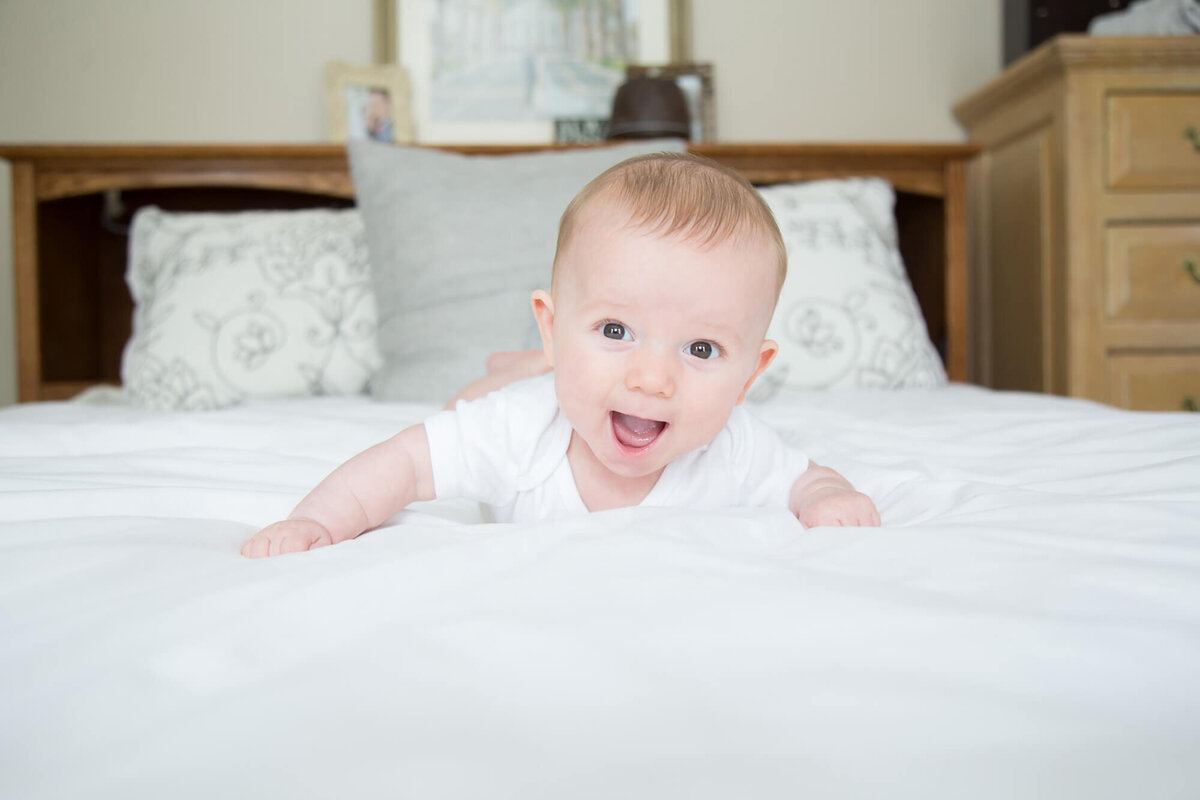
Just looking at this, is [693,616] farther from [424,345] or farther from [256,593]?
[424,345]

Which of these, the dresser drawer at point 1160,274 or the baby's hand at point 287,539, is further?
the dresser drawer at point 1160,274

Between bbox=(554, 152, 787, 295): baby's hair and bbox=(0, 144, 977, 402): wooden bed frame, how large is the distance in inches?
47.1

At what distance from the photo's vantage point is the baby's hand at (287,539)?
54 centimetres

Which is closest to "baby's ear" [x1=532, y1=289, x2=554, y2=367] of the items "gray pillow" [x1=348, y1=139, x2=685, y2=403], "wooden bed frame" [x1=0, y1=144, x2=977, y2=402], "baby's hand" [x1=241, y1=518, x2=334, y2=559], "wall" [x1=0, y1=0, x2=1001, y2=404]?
"baby's hand" [x1=241, y1=518, x2=334, y2=559]

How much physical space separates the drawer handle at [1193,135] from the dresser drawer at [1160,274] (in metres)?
0.16

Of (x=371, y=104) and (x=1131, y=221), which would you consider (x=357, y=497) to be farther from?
(x=1131, y=221)

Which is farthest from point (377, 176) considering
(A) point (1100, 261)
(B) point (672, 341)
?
(A) point (1100, 261)

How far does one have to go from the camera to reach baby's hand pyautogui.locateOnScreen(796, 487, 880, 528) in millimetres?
620

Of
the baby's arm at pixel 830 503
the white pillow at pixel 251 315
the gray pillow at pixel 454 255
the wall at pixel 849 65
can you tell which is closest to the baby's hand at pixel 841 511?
the baby's arm at pixel 830 503

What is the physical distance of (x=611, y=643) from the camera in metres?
0.36

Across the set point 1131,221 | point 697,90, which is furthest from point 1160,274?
point 697,90

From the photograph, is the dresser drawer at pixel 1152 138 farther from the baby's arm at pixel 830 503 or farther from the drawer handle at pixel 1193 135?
the baby's arm at pixel 830 503

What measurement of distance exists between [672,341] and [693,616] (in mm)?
243

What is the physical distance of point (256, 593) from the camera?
42 cm
